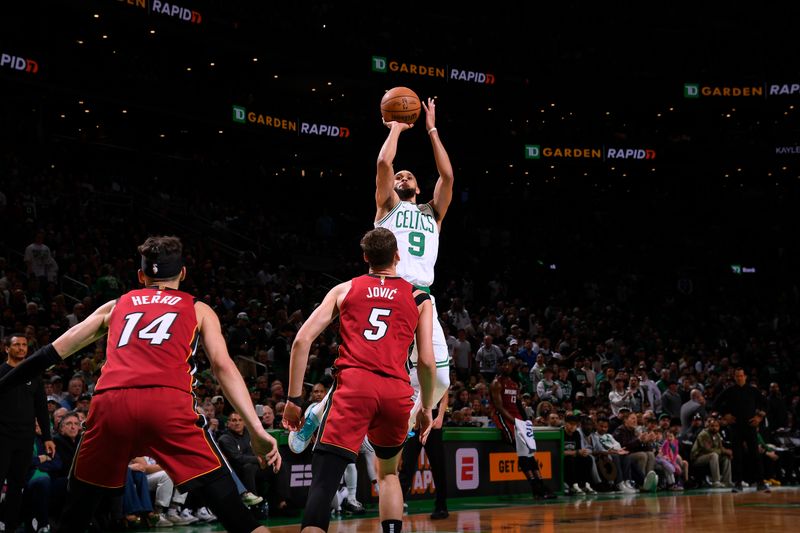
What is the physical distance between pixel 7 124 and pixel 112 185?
4.46 meters

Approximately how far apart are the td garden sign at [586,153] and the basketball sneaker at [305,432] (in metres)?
31.8

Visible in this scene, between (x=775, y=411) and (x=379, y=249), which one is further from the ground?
(x=379, y=249)

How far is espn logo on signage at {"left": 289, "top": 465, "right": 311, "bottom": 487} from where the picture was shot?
38.8 ft

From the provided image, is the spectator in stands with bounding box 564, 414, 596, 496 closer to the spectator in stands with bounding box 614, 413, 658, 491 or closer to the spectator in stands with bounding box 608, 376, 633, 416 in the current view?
the spectator in stands with bounding box 614, 413, 658, 491

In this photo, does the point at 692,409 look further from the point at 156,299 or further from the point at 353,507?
the point at 156,299

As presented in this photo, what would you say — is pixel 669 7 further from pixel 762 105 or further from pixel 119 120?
pixel 119 120

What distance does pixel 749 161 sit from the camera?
1544 inches

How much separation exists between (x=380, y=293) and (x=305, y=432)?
52.5 inches

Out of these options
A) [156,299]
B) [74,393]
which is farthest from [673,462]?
[156,299]

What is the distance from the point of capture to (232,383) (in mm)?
4648

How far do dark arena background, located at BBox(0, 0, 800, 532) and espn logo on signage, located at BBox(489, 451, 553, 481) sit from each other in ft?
0.16

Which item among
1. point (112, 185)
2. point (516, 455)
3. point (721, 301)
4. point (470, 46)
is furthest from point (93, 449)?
point (470, 46)

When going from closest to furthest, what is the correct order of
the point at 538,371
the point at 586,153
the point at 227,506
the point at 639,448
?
the point at 227,506, the point at 639,448, the point at 538,371, the point at 586,153

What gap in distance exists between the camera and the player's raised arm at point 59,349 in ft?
15.2
